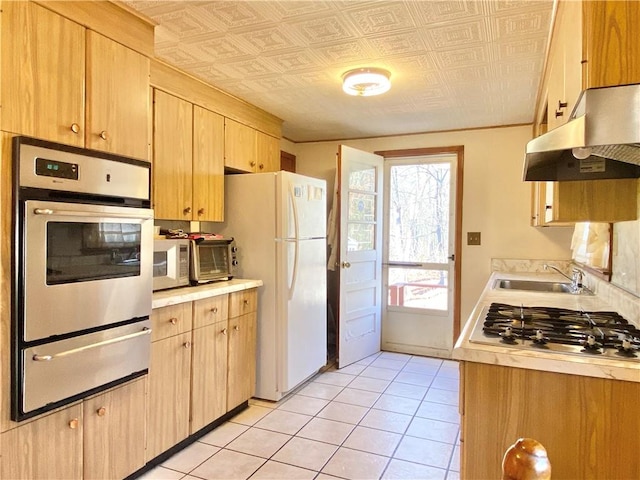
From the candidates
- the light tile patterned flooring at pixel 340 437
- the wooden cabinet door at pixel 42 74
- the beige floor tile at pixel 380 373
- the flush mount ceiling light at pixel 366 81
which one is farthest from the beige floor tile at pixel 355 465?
the flush mount ceiling light at pixel 366 81

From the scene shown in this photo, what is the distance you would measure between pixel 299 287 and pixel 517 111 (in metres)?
2.28

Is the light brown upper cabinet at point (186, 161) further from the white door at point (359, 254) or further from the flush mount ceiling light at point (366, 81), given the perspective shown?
the white door at point (359, 254)

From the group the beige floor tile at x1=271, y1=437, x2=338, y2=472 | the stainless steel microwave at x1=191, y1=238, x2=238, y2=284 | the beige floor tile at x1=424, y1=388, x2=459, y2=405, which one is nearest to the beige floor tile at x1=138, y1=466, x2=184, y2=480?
the beige floor tile at x1=271, y1=437, x2=338, y2=472

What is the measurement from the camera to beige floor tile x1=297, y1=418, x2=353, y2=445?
2514 mm

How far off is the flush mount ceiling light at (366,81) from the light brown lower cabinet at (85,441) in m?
2.09

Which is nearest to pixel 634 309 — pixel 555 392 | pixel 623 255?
pixel 623 255

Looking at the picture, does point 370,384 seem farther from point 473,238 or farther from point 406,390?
point 473,238

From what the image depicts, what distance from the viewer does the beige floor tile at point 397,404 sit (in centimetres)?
293

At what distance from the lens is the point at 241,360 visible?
112 inches

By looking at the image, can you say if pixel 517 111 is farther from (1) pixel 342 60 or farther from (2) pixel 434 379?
(2) pixel 434 379

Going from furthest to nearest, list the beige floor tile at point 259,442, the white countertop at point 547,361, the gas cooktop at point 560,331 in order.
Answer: the beige floor tile at point 259,442, the gas cooktop at point 560,331, the white countertop at point 547,361

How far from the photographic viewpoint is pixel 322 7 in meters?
1.86

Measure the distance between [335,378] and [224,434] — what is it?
123cm

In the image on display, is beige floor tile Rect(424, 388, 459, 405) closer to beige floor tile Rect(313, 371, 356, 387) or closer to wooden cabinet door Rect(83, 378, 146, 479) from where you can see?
beige floor tile Rect(313, 371, 356, 387)
